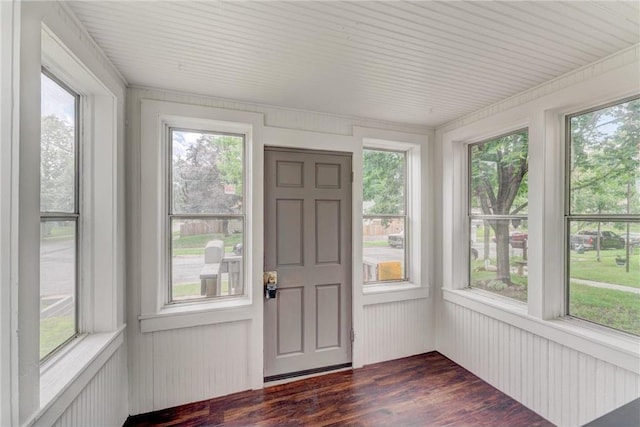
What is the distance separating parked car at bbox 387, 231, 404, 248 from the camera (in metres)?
3.08

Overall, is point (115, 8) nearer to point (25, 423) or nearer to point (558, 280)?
point (25, 423)

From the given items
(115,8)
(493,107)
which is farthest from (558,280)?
(115,8)

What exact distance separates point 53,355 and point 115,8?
1775mm

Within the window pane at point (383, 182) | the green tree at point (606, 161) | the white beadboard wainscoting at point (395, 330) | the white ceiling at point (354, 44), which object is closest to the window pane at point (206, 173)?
the white ceiling at point (354, 44)

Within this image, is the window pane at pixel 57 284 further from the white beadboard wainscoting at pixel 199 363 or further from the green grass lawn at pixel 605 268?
the green grass lawn at pixel 605 268

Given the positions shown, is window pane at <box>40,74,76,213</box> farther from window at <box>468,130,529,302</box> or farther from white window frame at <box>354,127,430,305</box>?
window at <box>468,130,529,302</box>

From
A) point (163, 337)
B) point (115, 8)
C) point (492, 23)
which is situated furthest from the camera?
point (163, 337)

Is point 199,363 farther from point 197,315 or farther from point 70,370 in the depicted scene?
point 70,370

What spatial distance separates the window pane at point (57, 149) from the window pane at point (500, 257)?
3181 mm

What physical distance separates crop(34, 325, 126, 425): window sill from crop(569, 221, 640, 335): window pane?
3106mm

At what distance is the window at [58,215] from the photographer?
1.41 meters

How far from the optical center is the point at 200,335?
7.47 ft

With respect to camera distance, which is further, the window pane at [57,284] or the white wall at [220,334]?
the white wall at [220,334]

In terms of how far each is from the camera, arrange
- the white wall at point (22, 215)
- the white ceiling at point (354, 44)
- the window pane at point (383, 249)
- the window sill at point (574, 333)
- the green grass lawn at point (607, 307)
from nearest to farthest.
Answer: the white wall at point (22, 215) < the white ceiling at point (354, 44) < the window sill at point (574, 333) < the green grass lawn at point (607, 307) < the window pane at point (383, 249)
